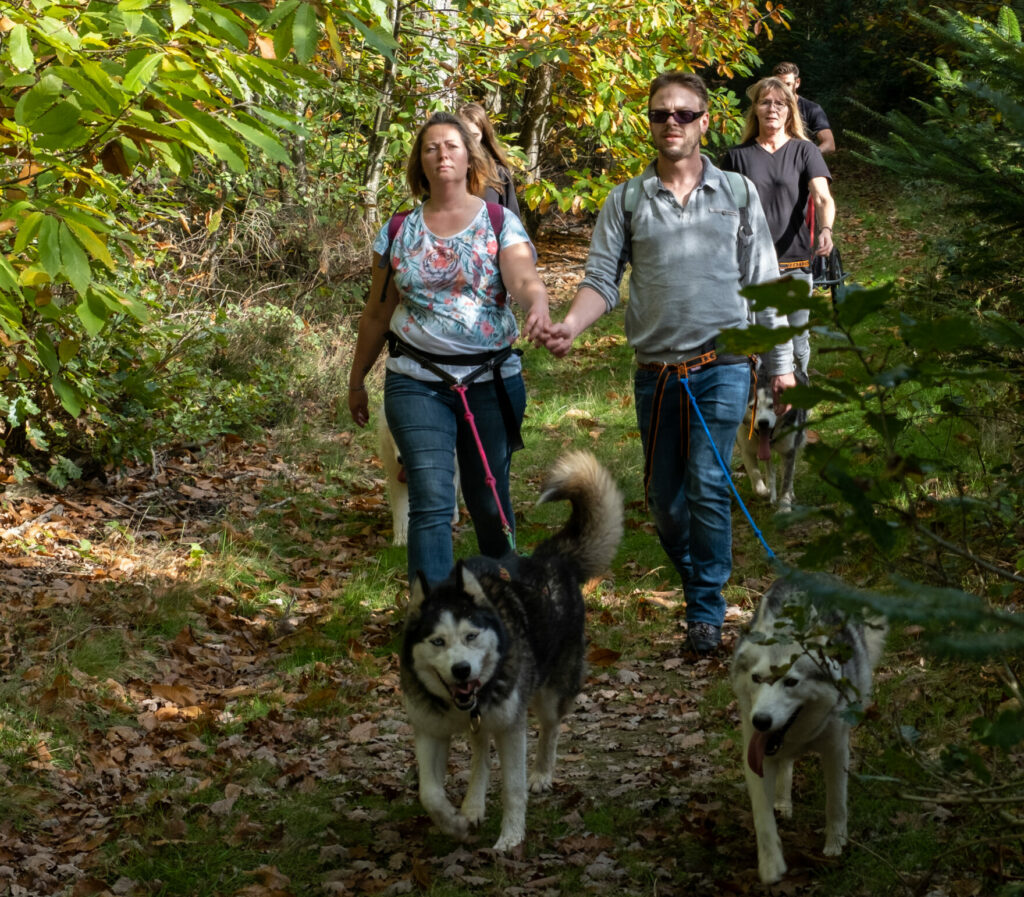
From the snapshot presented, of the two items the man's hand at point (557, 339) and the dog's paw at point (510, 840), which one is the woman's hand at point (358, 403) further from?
the dog's paw at point (510, 840)

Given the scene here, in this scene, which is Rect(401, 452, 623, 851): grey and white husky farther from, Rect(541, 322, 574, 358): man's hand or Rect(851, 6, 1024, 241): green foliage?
Rect(851, 6, 1024, 241): green foliage

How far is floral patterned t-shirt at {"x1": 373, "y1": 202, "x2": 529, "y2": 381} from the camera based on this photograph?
462 cm

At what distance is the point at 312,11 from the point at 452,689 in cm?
210

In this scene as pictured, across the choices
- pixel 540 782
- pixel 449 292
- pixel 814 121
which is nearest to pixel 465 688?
pixel 540 782

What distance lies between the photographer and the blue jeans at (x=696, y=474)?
5082 mm

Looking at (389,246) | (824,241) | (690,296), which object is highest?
(824,241)

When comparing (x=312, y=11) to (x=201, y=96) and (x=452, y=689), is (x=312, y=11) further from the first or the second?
(x=452, y=689)

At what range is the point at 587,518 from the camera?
182 inches

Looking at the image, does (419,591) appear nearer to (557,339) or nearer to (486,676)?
(486,676)

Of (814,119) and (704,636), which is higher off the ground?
(814,119)

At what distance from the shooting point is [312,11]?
120 inches

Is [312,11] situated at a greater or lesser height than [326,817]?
greater

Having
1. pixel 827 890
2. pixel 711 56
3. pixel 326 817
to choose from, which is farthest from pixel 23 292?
pixel 711 56

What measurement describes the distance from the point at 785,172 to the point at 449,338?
353 cm
